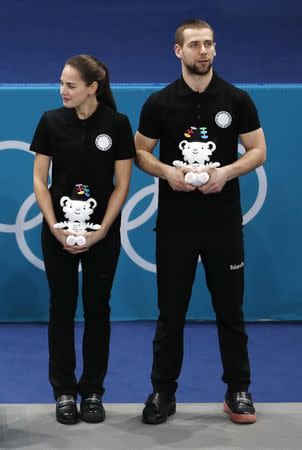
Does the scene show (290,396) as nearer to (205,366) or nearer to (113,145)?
(205,366)

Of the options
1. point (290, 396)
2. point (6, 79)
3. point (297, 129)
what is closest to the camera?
point (290, 396)

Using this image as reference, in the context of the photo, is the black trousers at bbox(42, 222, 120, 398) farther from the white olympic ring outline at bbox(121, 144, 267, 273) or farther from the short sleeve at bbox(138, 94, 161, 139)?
the white olympic ring outline at bbox(121, 144, 267, 273)

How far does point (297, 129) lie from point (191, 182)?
1.98 metres

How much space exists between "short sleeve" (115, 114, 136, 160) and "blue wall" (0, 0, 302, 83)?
3679mm

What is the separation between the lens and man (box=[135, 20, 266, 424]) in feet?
16.0

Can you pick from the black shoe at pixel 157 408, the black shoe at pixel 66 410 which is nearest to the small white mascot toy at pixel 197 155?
the black shoe at pixel 157 408

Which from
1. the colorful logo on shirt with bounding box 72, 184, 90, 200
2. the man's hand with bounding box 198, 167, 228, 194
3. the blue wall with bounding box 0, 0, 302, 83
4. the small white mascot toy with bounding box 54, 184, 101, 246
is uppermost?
the blue wall with bounding box 0, 0, 302, 83

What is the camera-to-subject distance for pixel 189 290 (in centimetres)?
511

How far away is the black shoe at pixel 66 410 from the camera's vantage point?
507 centimetres

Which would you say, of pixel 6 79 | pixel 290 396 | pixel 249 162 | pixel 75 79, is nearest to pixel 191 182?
pixel 249 162

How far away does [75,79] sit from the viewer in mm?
4859

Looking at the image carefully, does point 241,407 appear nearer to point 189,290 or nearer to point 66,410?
point 189,290

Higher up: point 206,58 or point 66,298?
point 206,58

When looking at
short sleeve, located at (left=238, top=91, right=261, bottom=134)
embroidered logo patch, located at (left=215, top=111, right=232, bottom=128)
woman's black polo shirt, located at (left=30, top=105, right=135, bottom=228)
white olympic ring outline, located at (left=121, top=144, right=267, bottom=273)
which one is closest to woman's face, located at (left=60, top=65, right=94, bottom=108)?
woman's black polo shirt, located at (left=30, top=105, right=135, bottom=228)
